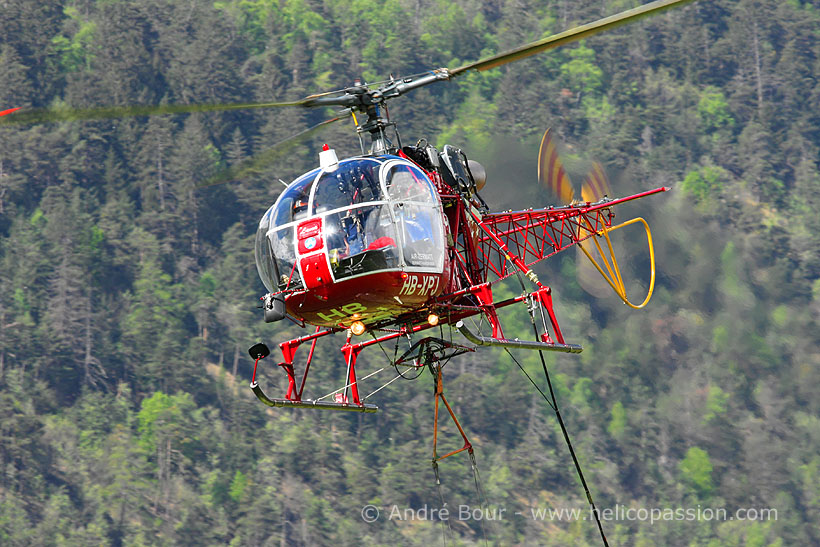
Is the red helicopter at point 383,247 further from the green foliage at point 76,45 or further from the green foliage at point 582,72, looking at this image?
the green foliage at point 76,45

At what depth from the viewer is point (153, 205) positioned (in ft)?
263

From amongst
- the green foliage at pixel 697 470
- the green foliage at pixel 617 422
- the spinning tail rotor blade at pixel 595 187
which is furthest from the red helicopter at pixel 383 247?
the green foliage at pixel 617 422

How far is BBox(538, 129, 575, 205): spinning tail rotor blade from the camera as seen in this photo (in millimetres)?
25266

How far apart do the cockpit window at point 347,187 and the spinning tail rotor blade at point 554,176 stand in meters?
6.66

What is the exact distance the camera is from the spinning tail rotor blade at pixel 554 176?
2527cm

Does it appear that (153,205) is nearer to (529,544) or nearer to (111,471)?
(111,471)

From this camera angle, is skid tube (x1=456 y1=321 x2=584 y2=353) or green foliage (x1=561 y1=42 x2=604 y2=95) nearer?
skid tube (x1=456 y1=321 x2=584 y2=353)

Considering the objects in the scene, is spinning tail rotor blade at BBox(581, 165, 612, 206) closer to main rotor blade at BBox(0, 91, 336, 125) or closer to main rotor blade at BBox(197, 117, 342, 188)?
main rotor blade at BBox(197, 117, 342, 188)

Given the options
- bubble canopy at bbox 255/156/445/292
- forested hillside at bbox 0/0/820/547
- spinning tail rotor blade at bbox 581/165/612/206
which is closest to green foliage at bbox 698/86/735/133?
forested hillside at bbox 0/0/820/547

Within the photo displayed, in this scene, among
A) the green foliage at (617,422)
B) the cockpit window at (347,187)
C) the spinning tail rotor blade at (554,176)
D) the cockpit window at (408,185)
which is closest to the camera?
the cockpit window at (347,187)

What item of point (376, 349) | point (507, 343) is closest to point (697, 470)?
point (376, 349)

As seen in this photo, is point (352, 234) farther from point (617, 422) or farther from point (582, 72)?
point (582, 72)

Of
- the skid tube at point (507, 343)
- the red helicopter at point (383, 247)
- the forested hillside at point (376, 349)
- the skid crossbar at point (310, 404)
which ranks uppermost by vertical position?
the forested hillside at point (376, 349)

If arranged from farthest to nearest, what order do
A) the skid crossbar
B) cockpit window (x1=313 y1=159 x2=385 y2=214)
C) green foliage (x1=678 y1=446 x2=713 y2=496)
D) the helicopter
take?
green foliage (x1=678 y1=446 x2=713 y2=496), the skid crossbar, cockpit window (x1=313 y1=159 x2=385 y2=214), the helicopter
